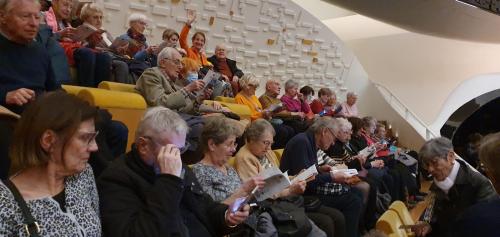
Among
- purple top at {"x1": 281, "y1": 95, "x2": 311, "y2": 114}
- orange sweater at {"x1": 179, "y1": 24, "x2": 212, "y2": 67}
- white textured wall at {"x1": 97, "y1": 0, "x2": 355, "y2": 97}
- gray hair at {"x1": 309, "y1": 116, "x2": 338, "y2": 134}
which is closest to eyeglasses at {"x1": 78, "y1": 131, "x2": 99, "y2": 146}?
gray hair at {"x1": 309, "y1": 116, "x2": 338, "y2": 134}

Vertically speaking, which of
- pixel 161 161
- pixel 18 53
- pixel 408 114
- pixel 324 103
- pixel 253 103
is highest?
pixel 18 53

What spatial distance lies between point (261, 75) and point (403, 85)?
4.86 metres

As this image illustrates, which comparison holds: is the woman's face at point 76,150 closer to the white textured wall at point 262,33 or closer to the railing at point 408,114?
the white textured wall at point 262,33

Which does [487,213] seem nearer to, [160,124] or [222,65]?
[160,124]

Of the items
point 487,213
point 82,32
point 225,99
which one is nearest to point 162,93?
point 82,32

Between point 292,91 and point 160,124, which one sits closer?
point 160,124

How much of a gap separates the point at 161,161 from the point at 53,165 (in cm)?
37

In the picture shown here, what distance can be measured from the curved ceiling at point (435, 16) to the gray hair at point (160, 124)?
7.87 meters

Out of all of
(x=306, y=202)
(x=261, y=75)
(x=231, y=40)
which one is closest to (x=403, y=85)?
(x=261, y=75)

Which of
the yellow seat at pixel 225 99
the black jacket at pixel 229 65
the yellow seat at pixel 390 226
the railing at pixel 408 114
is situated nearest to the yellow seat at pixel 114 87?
the yellow seat at pixel 225 99

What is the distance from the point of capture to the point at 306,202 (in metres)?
3.44

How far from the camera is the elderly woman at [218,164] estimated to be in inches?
102

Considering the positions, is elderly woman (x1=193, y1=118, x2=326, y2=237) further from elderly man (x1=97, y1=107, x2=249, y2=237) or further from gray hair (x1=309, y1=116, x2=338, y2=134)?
gray hair (x1=309, y1=116, x2=338, y2=134)

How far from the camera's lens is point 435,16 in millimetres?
9766
